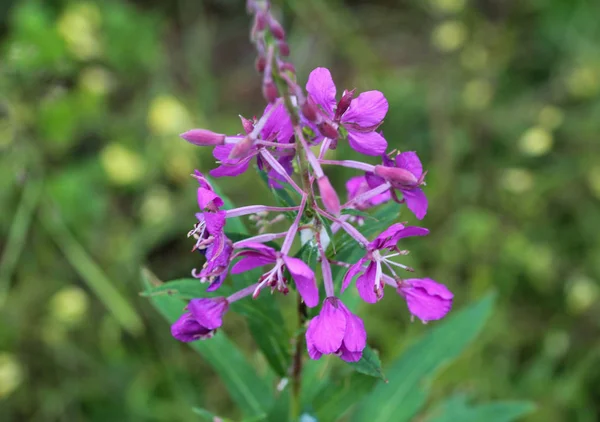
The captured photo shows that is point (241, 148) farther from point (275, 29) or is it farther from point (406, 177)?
point (406, 177)

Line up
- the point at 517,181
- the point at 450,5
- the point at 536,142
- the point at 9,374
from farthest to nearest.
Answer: the point at 450,5 → the point at 517,181 → the point at 536,142 → the point at 9,374

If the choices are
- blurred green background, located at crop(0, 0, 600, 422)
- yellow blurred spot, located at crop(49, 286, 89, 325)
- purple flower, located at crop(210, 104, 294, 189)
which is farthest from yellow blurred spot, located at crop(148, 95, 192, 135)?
purple flower, located at crop(210, 104, 294, 189)

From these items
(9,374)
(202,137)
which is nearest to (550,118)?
(202,137)

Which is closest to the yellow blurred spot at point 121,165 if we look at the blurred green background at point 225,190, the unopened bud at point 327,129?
the blurred green background at point 225,190

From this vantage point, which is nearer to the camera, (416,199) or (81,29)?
(416,199)

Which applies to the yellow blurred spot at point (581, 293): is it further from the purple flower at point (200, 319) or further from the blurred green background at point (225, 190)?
the purple flower at point (200, 319)

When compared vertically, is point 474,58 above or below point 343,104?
below
